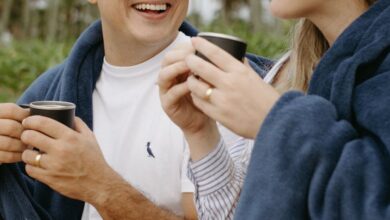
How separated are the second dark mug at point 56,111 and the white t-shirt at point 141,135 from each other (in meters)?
0.48

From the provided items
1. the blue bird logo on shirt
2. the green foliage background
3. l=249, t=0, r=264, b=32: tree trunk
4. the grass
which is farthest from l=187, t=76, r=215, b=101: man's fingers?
l=249, t=0, r=264, b=32: tree trunk

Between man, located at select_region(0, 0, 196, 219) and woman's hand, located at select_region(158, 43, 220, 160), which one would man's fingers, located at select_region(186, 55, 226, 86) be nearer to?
woman's hand, located at select_region(158, 43, 220, 160)

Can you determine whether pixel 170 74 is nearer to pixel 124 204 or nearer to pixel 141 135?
pixel 124 204

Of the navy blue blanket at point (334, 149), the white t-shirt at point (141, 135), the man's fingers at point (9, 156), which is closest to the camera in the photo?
the navy blue blanket at point (334, 149)

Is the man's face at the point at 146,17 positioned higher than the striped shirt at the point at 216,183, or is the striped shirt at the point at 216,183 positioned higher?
the man's face at the point at 146,17

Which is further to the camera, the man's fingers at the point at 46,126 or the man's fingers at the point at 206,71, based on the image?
the man's fingers at the point at 46,126

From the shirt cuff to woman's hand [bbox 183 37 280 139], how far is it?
1.04 feet

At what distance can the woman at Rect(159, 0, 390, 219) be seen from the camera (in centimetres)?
149

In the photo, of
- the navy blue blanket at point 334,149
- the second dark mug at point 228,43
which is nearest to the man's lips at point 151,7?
the second dark mug at point 228,43

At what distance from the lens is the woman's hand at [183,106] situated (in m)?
1.76

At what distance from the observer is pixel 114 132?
8.59 ft

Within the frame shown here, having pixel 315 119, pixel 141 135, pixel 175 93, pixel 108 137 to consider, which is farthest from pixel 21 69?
pixel 315 119

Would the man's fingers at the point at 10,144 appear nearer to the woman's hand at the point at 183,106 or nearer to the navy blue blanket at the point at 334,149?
the woman's hand at the point at 183,106

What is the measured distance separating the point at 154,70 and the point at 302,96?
1.18m
